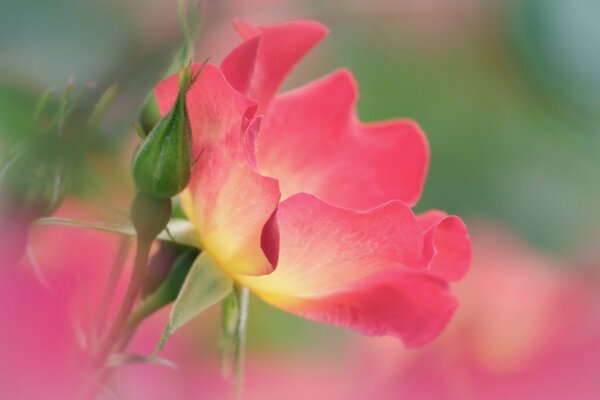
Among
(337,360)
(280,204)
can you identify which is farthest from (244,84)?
(337,360)

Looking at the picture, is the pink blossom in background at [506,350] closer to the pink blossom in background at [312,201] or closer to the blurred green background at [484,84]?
the pink blossom in background at [312,201]

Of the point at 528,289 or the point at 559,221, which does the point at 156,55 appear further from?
the point at 559,221

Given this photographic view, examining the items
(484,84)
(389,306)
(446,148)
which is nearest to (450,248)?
(389,306)

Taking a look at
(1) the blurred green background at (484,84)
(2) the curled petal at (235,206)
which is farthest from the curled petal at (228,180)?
(1) the blurred green background at (484,84)

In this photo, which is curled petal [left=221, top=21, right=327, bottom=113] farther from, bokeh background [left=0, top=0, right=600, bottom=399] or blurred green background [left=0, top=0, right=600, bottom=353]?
blurred green background [left=0, top=0, right=600, bottom=353]

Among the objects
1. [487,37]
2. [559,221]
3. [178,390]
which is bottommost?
[559,221]
